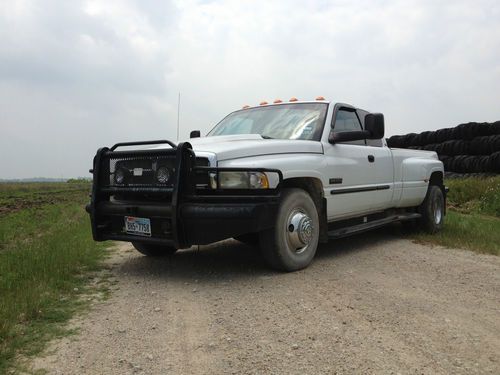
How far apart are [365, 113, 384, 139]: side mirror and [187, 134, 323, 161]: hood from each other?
688 millimetres

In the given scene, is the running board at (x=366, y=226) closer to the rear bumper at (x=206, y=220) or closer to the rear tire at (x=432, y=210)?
the rear tire at (x=432, y=210)

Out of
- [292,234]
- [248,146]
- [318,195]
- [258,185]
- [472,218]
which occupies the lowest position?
[472,218]

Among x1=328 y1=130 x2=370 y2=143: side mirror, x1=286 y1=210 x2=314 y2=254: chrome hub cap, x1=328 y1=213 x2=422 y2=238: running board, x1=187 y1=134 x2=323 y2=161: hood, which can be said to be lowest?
x1=328 y1=213 x2=422 y2=238: running board

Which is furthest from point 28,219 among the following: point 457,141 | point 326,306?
point 457,141

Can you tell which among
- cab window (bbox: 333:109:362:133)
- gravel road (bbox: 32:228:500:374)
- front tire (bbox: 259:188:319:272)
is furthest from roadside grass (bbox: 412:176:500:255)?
front tire (bbox: 259:188:319:272)

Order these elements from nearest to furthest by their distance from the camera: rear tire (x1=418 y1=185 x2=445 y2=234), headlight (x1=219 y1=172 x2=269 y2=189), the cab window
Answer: headlight (x1=219 y1=172 x2=269 y2=189) → the cab window → rear tire (x1=418 y1=185 x2=445 y2=234)

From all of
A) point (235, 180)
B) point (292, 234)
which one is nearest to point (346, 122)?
point (292, 234)

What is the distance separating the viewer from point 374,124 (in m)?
5.46

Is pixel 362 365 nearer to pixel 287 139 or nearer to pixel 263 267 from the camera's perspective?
pixel 263 267

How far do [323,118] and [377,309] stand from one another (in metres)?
2.61

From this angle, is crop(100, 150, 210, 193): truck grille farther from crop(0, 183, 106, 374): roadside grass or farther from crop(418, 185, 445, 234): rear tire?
crop(418, 185, 445, 234): rear tire

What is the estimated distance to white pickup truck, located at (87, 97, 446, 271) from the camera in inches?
167

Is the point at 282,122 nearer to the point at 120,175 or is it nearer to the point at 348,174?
the point at 348,174

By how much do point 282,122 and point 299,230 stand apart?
149 cm
